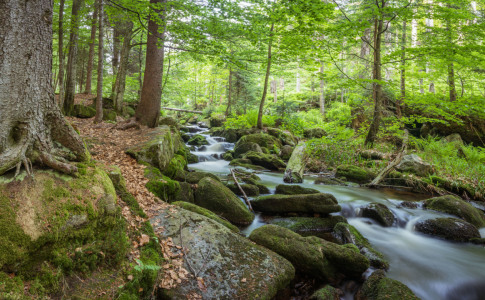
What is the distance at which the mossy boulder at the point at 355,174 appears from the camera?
9.98m

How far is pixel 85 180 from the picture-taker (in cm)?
285

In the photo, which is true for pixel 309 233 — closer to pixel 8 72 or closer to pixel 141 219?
pixel 141 219

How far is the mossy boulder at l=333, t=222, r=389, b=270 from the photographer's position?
15.5 feet

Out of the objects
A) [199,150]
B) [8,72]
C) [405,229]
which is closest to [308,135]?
[199,150]

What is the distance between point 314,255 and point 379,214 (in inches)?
134

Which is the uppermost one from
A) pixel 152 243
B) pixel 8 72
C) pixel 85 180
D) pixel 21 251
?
pixel 8 72

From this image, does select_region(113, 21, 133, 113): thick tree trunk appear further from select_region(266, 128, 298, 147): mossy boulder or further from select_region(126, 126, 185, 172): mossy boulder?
select_region(266, 128, 298, 147): mossy boulder

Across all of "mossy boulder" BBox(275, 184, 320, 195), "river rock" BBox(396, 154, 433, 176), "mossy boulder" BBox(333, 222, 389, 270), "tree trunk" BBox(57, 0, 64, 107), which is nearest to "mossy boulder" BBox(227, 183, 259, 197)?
"mossy boulder" BBox(275, 184, 320, 195)

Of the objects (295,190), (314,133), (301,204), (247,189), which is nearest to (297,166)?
(295,190)

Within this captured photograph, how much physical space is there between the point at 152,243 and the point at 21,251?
51.7 inches

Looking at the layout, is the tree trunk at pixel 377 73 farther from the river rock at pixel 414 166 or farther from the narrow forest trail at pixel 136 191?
the narrow forest trail at pixel 136 191

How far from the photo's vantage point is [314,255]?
4031mm

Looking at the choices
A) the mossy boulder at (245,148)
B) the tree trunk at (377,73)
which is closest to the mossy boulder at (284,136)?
the mossy boulder at (245,148)

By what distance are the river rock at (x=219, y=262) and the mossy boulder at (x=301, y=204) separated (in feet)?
8.69
